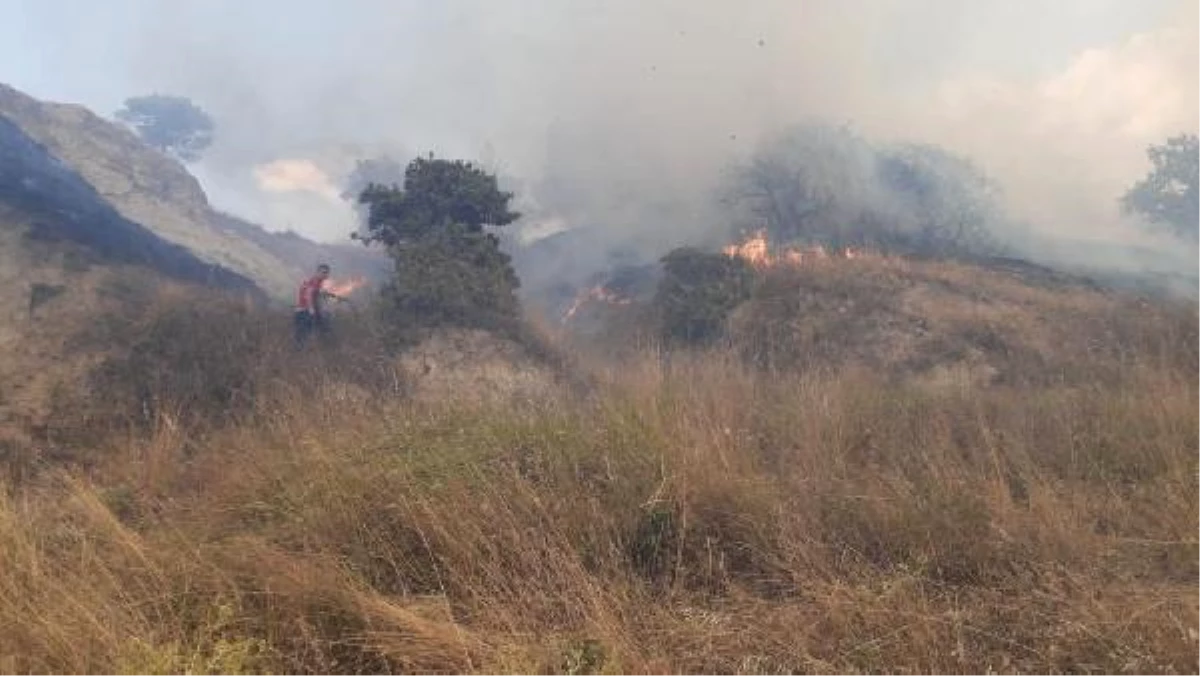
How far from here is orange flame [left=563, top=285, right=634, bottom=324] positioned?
28648mm

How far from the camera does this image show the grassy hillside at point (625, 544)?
11.3ft

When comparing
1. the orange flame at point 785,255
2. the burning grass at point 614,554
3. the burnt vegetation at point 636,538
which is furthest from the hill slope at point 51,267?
the orange flame at point 785,255

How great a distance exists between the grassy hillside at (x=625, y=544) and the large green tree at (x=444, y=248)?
30.3ft

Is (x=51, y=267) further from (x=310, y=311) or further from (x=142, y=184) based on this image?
(x=142, y=184)

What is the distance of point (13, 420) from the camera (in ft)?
35.1

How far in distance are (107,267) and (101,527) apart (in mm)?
13533

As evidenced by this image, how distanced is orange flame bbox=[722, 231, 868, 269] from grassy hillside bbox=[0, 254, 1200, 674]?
570 inches

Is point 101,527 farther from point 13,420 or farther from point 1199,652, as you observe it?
point 13,420

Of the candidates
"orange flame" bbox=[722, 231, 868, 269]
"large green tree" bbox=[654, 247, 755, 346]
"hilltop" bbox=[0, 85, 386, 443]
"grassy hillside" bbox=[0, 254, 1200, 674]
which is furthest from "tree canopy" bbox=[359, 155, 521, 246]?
"grassy hillside" bbox=[0, 254, 1200, 674]

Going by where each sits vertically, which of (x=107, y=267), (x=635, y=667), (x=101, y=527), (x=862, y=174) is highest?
(x=862, y=174)

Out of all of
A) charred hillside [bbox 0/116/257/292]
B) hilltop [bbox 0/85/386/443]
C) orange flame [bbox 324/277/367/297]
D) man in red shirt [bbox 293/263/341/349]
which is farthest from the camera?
orange flame [bbox 324/277/367/297]

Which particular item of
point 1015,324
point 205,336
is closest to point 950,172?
point 1015,324

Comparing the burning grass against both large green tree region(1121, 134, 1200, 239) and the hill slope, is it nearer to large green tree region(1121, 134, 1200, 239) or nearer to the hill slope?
the hill slope

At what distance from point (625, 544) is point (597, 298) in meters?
25.8
